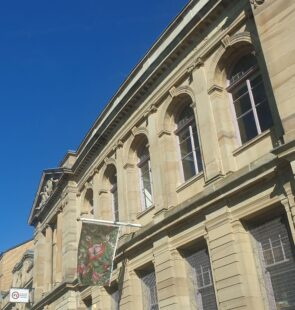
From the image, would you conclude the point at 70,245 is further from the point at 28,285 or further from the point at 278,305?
the point at 278,305

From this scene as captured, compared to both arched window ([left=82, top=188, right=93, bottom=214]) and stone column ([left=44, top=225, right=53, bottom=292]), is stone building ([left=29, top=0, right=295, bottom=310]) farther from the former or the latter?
stone column ([left=44, top=225, right=53, bottom=292])

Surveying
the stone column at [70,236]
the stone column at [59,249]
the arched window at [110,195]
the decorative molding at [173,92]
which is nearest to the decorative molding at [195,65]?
the decorative molding at [173,92]

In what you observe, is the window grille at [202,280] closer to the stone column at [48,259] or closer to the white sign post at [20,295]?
Result: the stone column at [48,259]

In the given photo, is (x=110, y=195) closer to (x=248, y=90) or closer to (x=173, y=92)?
(x=173, y=92)

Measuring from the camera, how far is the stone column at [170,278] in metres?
14.1

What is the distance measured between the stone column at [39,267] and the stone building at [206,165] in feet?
19.1

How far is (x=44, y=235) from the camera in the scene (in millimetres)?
28406

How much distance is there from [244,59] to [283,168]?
170 inches

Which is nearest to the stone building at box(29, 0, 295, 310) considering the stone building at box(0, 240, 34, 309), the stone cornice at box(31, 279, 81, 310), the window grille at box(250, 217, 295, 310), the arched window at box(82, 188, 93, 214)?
the window grille at box(250, 217, 295, 310)

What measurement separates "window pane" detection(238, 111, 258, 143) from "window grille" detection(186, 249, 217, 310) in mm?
3491

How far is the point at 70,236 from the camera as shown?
23.0 meters

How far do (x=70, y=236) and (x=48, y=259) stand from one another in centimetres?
431

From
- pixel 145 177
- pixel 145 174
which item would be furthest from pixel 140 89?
pixel 145 177

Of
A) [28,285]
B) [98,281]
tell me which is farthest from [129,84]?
[28,285]
